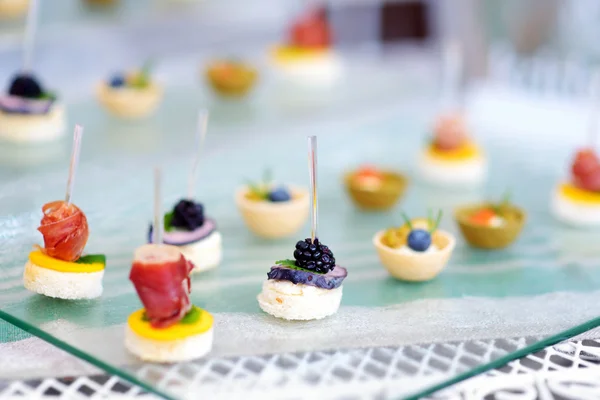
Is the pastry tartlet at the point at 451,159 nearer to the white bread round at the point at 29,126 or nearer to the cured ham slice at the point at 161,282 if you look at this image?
the white bread round at the point at 29,126

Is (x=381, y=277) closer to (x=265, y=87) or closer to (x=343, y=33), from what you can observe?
(x=265, y=87)

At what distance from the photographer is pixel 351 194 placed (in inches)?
147

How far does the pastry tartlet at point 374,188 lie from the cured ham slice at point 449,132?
1.22 feet

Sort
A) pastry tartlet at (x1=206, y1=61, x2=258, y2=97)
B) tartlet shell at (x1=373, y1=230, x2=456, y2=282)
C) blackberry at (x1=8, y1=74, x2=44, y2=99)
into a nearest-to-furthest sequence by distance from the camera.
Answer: tartlet shell at (x1=373, y1=230, x2=456, y2=282) → blackberry at (x1=8, y1=74, x2=44, y2=99) → pastry tartlet at (x1=206, y1=61, x2=258, y2=97)

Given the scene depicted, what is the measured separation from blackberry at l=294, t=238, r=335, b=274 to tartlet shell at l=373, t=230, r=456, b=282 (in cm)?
39

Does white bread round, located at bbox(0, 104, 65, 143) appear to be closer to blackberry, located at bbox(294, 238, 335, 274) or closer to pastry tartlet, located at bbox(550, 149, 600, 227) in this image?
blackberry, located at bbox(294, 238, 335, 274)

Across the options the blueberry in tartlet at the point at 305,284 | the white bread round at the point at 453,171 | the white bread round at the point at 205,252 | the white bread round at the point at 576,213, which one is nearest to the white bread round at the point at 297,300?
the blueberry in tartlet at the point at 305,284

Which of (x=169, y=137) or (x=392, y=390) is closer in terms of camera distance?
(x=392, y=390)

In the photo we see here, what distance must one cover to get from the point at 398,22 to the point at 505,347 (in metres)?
5.80

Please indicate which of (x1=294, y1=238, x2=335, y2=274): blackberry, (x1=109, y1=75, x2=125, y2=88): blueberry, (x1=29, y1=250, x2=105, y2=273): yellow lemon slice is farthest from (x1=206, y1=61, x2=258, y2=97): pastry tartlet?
(x1=294, y1=238, x2=335, y2=274): blackberry

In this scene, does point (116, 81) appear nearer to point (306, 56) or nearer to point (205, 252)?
point (306, 56)

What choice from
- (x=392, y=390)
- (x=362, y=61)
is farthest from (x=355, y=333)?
(x=362, y=61)

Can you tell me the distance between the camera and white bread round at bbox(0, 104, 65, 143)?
377 centimetres

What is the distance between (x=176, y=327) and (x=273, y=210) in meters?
0.94
